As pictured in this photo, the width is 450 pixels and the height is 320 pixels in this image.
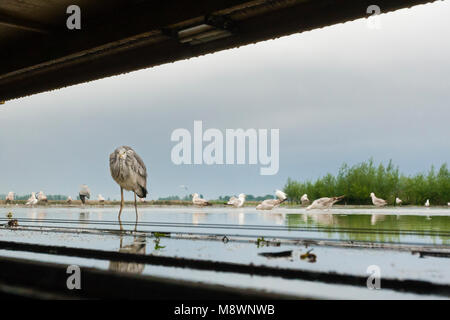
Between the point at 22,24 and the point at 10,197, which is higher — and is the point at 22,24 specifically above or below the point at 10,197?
above

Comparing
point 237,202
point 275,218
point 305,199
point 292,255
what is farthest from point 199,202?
point 292,255

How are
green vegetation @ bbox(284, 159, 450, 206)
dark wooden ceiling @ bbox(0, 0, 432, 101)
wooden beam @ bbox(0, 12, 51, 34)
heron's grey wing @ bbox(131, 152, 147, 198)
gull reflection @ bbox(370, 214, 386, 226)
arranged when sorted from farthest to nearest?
green vegetation @ bbox(284, 159, 450, 206) < heron's grey wing @ bbox(131, 152, 147, 198) < gull reflection @ bbox(370, 214, 386, 226) < wooden beam @ bbox(0, 12, 51, 34) < dark wooden ceiling @ bbox(0, 0, 432, 101)

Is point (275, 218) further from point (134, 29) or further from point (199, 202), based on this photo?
point (199, 202)

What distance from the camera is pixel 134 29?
167 inches

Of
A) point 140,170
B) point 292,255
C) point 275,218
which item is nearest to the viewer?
point 292,255

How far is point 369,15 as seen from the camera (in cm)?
341

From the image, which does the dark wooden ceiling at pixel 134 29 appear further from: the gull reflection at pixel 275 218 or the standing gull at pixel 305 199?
the standing gull at pixel 305 199

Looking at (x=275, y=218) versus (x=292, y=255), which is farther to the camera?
(x=275, y=218)

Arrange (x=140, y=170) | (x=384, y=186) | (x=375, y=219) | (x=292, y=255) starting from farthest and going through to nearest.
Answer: (x=384, y=186) → (x=140, y=170) → (x=375, y=219) → (x=292, y=255)

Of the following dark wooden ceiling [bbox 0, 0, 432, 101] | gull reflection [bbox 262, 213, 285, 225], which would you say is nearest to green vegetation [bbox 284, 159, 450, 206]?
gull reflection [bbox 262, 213, 285, 225]

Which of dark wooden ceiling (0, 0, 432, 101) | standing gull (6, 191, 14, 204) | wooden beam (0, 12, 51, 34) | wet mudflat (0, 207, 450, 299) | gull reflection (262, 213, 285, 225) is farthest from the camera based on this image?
standing gull (6, 191, 14, 204)

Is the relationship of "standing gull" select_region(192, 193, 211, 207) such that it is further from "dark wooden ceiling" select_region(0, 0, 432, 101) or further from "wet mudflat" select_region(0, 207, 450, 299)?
"dark wooden ceiling" select_region(0, 0, 432, 101)

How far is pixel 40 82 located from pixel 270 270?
4323 mm

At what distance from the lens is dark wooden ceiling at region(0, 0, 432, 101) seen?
12.2 feet
